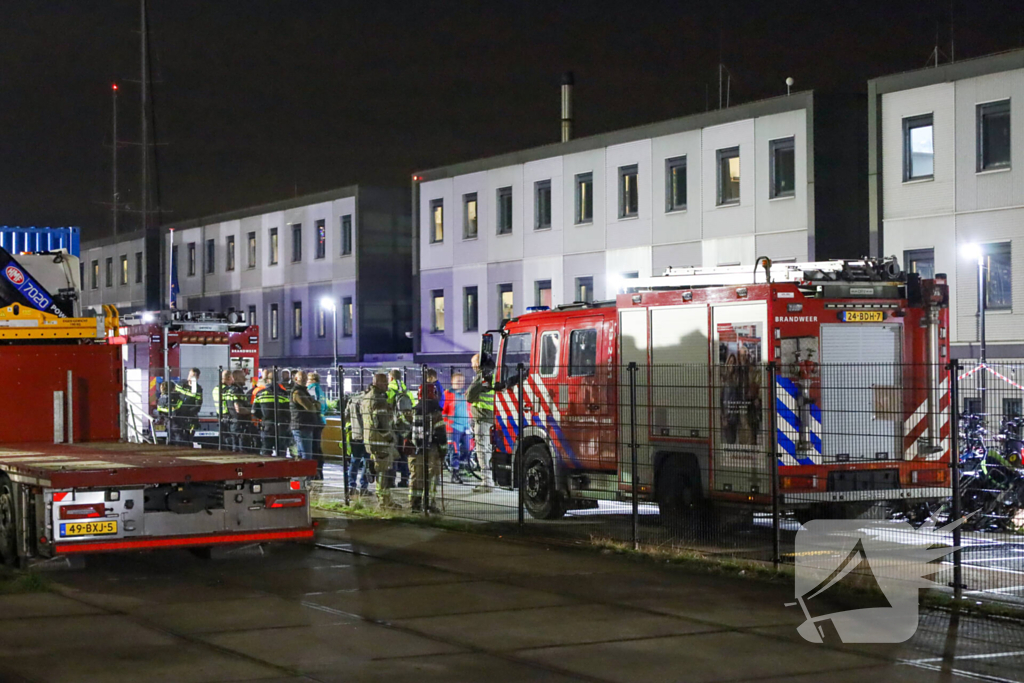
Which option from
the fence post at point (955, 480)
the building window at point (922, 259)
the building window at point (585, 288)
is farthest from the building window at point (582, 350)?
the building window at point (585, 288)

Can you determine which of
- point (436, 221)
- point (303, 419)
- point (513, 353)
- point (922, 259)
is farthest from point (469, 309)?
point (513, 353)

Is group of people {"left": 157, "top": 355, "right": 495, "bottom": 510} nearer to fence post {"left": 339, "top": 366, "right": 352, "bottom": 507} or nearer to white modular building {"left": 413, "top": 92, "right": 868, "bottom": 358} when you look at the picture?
fence post {"left": 339, "top": 366, "right": 352, "bottom": 507}

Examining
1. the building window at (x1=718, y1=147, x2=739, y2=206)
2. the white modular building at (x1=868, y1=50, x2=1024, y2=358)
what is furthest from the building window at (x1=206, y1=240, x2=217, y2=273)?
the white modular building at (x1=868, y1=50, x2=1024, y2=358)

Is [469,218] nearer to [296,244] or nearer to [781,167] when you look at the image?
[296,244]

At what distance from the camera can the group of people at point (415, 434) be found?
1695 centimetres

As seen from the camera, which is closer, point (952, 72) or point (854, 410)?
point (854, 410)

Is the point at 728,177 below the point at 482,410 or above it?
above

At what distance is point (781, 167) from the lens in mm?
35094

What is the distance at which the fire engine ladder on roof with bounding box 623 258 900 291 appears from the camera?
1402 cm

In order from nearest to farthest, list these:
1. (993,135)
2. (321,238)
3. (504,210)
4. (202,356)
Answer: (993,135) < (202,356) < (504,210) < (321,238)

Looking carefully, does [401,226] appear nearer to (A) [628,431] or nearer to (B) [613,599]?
(A) [628,431]

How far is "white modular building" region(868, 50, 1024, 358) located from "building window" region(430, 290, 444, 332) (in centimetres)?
1921

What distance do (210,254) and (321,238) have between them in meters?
10.2

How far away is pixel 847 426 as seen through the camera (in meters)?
13.0
